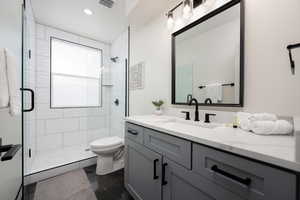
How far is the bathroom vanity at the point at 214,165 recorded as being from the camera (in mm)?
452

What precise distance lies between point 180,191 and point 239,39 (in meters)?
1.16

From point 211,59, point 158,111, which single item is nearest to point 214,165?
point 211,59

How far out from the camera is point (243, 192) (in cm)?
53

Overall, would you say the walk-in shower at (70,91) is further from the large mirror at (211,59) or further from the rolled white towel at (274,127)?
the rolled white towel at (274,127)

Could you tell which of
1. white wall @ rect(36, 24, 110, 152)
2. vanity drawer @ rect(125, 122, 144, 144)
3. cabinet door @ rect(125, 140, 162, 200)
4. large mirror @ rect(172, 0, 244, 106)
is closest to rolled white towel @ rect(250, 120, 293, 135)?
large mirror @ rect(172, 0, 244, 106)

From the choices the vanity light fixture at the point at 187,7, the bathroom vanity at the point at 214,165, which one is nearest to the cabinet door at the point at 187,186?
the bathroom vanity at the point at 214,165

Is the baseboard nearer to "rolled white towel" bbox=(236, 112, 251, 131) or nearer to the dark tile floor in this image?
the dark tile floor

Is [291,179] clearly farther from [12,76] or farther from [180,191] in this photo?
[12,76]

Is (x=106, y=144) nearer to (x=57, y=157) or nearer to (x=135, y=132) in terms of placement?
(x=135, y=132)

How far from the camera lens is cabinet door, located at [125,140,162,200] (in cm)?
99

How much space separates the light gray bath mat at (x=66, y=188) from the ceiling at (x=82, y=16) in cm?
230

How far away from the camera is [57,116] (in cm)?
251

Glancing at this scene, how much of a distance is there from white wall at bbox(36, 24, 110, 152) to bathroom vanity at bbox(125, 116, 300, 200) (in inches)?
81.8

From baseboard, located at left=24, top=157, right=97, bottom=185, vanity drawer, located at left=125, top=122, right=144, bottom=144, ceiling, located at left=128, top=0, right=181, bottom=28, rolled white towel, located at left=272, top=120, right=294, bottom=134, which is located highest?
ceiling, located at left=128, top=0, right=181, bottom=28
